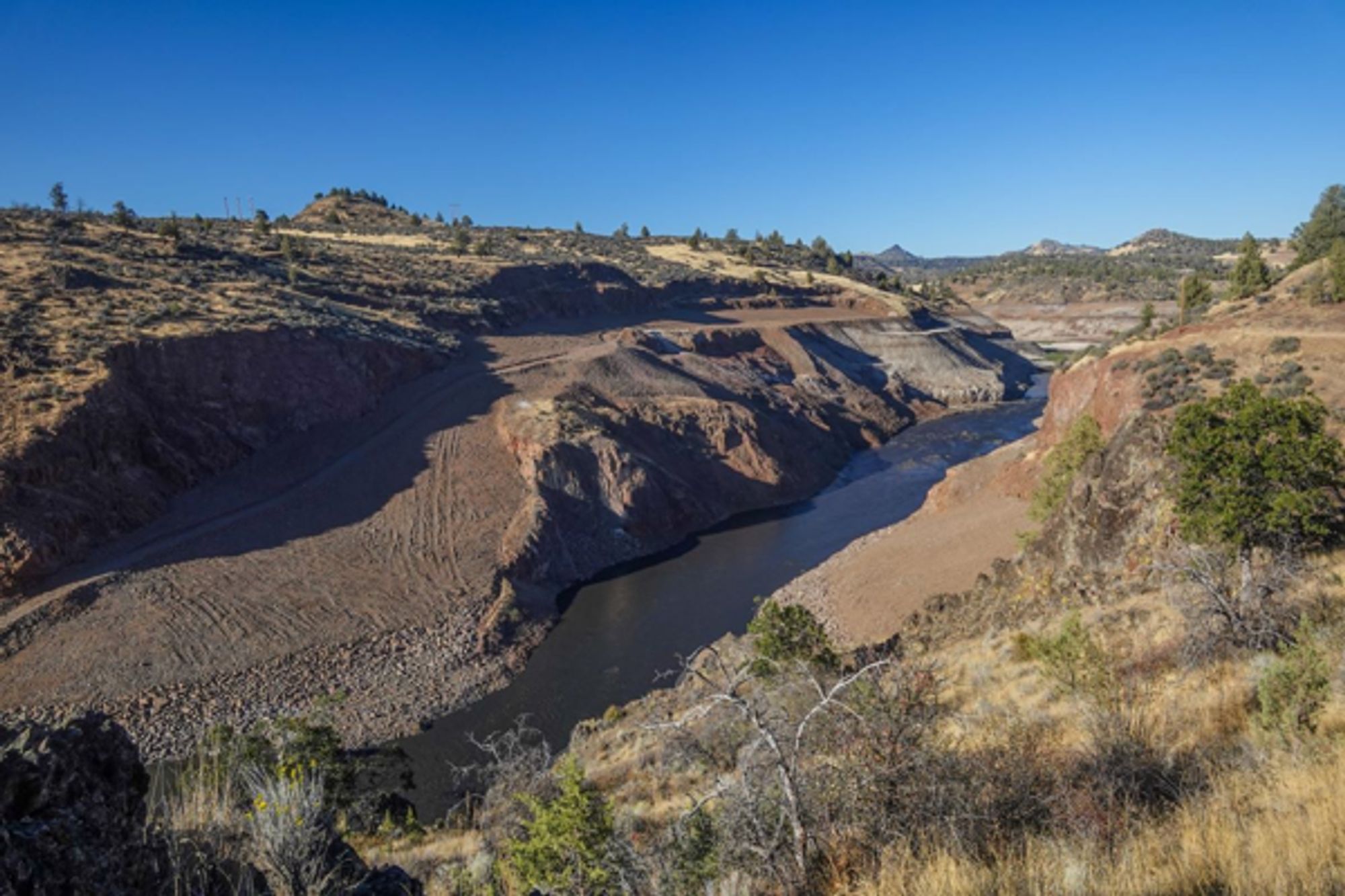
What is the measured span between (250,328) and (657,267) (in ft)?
154

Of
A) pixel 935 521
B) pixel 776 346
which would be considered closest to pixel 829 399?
pixel 776 346

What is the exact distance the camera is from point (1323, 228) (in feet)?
125

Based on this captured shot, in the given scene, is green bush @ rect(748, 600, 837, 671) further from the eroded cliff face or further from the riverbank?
the eroded cliff face

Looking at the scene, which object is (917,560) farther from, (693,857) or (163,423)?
(163,423)

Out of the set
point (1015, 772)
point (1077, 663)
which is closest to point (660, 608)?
point (1077, 663)

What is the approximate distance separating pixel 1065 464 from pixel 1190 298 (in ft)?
51.9

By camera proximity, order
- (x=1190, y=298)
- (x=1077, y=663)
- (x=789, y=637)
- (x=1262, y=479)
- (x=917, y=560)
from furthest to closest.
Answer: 1. (x=1190, y=298)
2. (x=917, y=560)
3. (x=789, y=637)
4. (x=1262, y=479)
5. (x=1077, y=663)

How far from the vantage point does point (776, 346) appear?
6131 centimetres

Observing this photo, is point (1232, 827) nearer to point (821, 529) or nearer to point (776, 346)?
point (821, 529)

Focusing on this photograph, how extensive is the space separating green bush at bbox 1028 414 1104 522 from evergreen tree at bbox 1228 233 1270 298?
46.6ft

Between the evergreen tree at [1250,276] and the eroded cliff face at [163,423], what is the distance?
4017 cm

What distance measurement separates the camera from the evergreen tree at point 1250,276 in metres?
33.7

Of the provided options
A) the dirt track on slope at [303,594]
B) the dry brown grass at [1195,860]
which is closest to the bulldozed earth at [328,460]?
the dirt track on slope at [303,594]

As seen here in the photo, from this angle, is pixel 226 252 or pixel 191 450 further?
pixel 226 252
